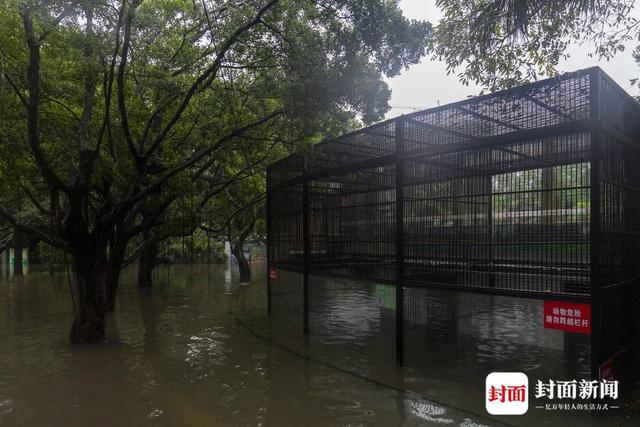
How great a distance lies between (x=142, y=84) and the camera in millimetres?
10062

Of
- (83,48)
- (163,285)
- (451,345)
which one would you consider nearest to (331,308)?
(451,345)

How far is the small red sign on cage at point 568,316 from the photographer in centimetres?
495

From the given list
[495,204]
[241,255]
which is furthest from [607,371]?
[241,255]

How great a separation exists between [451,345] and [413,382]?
2183 millimetres

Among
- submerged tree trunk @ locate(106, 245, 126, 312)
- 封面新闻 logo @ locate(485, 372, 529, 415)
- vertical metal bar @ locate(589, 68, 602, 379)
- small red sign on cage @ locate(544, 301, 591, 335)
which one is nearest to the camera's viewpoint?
vertical metal bar @ locate(589, 68, 602, 379)

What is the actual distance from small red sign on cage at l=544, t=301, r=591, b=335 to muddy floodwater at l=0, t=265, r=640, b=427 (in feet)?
3.12

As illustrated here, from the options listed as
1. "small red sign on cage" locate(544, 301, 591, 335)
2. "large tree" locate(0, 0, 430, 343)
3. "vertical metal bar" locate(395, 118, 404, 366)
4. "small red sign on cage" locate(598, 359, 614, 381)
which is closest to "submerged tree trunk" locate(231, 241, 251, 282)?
"large tree" locate(0, 0, 430, 343)

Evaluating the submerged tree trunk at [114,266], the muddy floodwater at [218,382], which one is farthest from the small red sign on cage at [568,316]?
the submerged tree trunk at [114,266]

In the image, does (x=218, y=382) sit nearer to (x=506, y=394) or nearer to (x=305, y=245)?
(x=305, y=245)

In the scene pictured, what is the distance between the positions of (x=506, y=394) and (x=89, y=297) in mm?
7811

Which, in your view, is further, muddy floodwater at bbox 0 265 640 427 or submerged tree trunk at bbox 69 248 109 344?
submerged tree trunk at bbox 69 248 109 344

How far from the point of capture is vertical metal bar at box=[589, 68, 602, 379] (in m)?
4.81

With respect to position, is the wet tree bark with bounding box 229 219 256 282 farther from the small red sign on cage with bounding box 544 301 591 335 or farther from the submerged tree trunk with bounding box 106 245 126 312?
the small red sign on cage with bounding box 544 301 591 335

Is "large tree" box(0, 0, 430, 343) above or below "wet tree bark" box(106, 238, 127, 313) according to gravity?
above
